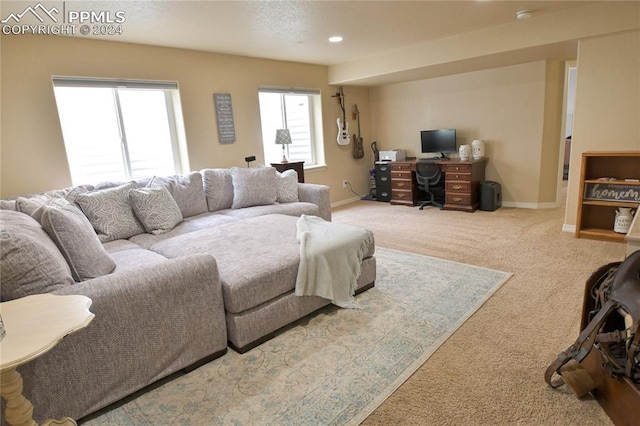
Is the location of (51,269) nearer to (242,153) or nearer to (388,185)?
(242,153)

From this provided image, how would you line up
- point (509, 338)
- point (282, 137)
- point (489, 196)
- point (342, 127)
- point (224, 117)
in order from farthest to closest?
point (342, 127)
point (489, 196)
point (282, 137)
point (224, 117)
point (509, 338)

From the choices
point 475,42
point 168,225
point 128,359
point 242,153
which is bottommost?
point 128,359

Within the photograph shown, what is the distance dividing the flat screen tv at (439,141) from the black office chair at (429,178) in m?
0.43

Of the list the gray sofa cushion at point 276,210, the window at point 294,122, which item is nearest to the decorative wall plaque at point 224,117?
the window at point 294,122

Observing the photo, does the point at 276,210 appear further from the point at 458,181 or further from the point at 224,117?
the point at 458,181

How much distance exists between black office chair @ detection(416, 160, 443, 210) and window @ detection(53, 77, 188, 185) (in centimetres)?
329

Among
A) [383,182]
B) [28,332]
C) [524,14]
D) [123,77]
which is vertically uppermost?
[524,14]

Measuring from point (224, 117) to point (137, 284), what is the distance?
10.4 ft

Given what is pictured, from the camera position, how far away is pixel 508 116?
5082 millimetres

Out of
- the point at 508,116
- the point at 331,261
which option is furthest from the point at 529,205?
the point at 331,261

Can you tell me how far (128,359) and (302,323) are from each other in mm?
1040

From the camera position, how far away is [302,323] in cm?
238

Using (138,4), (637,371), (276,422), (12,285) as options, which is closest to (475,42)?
(138,4)

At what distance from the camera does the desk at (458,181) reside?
506cm
